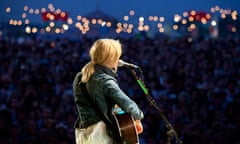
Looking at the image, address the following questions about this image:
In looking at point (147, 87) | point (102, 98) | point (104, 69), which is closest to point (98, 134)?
point (102, 98)

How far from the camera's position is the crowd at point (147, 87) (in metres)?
5.08

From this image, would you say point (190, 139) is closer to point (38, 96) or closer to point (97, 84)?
point (38, 96)

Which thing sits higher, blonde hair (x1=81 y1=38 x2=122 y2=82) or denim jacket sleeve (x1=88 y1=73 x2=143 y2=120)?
blonde hair (x1=81 y1=38 x2=122 y2=82)

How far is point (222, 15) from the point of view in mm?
7527

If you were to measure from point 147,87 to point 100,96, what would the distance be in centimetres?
347

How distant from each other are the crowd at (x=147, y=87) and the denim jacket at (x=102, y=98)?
1.71 m

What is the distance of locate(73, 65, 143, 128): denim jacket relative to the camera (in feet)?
8.58

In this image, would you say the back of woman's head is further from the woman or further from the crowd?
the crowd

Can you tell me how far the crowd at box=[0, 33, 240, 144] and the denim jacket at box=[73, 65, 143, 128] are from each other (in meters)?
1.71

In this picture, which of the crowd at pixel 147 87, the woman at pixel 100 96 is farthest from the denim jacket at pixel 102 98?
the crowd at pixel 147 87

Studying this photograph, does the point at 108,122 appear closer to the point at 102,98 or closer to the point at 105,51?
the point at 102,98

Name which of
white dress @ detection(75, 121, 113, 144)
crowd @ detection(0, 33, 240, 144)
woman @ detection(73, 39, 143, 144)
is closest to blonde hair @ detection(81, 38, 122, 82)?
woman @ detection(73, 39, 143, 144)

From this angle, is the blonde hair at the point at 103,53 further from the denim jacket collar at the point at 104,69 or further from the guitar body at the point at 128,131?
the guitar body at the point at 128,131

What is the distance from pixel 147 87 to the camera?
6.12 m
